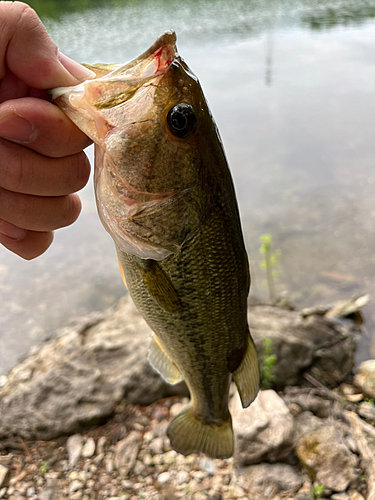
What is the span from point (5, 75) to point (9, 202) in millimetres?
440

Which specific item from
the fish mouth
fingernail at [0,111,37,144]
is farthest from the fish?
fingernail at [0,111,37,144]

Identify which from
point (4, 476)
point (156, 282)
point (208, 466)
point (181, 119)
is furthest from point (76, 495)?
point (181, 119)

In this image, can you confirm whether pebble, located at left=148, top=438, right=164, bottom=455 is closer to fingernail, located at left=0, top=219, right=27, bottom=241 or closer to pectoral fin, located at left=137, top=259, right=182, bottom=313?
pectoral fin, located at left=137, top=259, right=182, bottom=313

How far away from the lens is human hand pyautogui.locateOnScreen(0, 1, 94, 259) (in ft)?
4.12

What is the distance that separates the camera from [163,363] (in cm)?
216

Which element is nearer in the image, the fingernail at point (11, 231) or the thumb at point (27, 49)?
the thumb at point (27, 49)

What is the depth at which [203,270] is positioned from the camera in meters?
1.62

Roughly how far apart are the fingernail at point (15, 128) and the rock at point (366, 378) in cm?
335

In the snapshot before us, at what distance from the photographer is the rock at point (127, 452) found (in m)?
2.89

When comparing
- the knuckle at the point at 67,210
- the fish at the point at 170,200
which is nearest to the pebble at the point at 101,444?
the fish at the point at 170,200

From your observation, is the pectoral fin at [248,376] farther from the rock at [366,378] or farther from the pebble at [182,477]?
the rock at [366,378]

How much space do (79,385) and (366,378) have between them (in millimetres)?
2501

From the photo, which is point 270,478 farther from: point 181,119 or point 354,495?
point 181,119

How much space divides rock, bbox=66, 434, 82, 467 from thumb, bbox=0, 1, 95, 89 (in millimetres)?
2637
